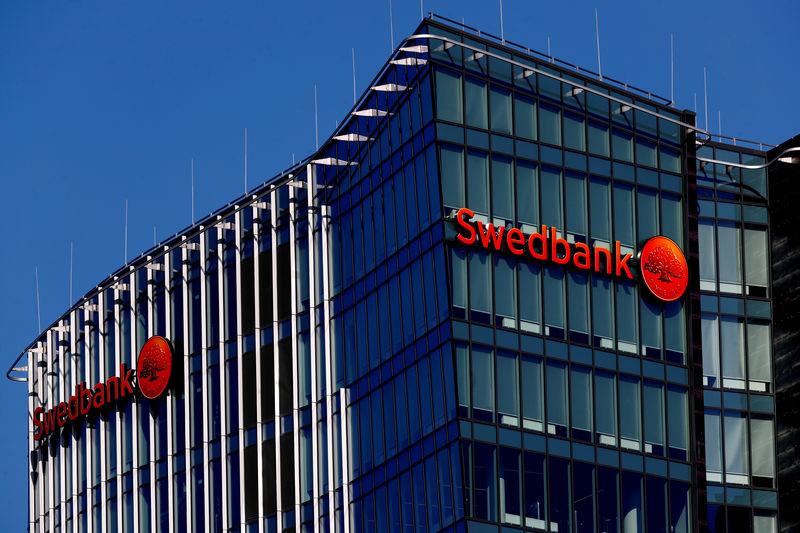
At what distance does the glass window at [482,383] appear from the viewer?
80.7 meters

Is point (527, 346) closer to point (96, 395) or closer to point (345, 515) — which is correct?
point (345, 515)

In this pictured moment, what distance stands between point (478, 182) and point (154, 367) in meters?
25.0

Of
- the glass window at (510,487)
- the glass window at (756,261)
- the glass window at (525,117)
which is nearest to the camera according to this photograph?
the glass window at (510,487)

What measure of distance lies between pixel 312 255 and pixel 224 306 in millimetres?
7077

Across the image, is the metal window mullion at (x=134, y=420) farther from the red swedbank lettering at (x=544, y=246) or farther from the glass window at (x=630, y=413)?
the glass window at (x=630, y=413)

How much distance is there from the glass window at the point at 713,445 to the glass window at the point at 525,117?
1538 centimetres

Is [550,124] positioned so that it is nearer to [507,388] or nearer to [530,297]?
[530,297]

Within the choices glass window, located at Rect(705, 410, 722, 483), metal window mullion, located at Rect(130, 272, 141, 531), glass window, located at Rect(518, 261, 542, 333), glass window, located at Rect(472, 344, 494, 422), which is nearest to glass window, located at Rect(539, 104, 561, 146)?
glass window, located at Rect(518, 261, 542, 333)

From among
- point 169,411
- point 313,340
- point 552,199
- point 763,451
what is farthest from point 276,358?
point 763,451

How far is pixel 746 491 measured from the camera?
90125 millimetres

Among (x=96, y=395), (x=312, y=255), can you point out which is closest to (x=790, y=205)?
(x=312, y=255)

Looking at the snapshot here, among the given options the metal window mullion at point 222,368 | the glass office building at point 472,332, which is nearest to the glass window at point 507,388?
the glass office building at point 472,332

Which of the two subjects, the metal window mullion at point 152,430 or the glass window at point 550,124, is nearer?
the glass window at point 550,124

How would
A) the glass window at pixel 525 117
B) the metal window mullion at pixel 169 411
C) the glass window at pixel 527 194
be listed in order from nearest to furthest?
the glass window at pixel 527 194, the glass window at pixel 525 117, the metal window mullion at pixel 169 411
